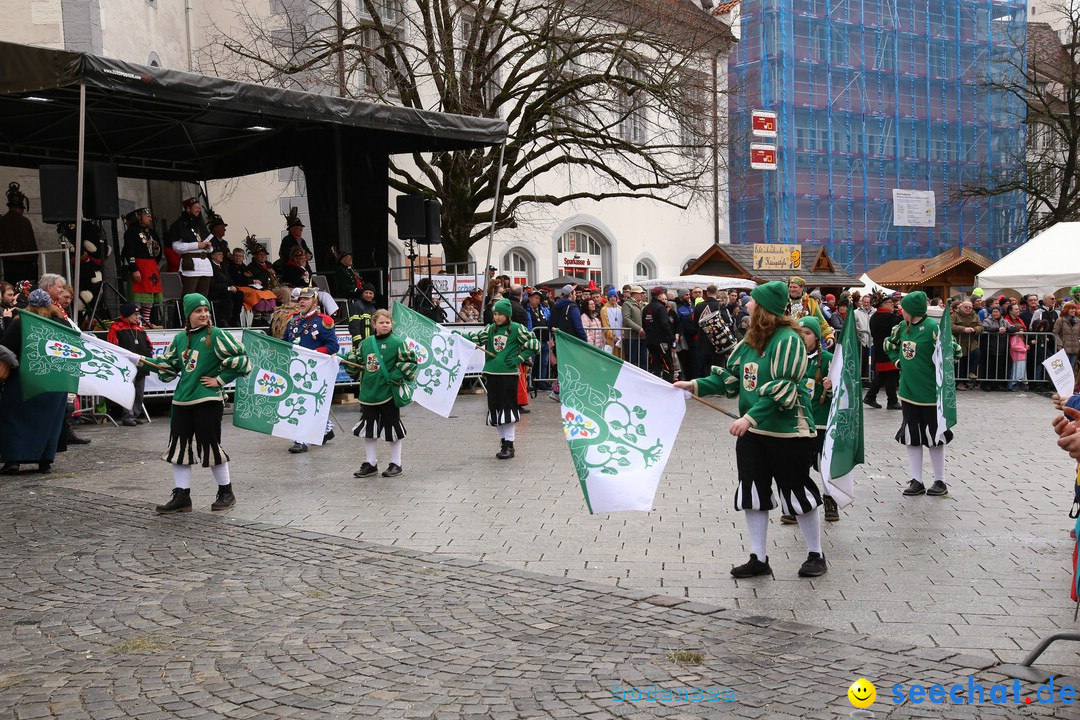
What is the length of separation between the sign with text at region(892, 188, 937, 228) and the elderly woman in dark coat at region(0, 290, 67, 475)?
3887cm

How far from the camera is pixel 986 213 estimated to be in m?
48.1

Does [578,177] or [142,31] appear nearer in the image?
[142,31]

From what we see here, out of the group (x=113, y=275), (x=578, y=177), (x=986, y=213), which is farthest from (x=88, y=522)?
(x=986, y=213)

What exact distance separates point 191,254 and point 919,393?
12.1 m

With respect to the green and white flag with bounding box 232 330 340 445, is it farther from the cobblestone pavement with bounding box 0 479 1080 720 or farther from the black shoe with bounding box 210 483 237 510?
the cobblestone pavement with bounding box 0 479 1080 720

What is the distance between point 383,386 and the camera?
11.0m

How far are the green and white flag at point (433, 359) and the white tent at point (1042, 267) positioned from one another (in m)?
17.6

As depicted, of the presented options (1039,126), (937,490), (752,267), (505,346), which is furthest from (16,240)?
(1039,126)

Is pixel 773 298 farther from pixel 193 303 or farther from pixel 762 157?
pixel 762 157

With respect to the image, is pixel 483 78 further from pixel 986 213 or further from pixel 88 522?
pixel 986 213

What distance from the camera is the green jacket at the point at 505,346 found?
41.2 feet

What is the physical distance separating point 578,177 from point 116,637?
1169 inches

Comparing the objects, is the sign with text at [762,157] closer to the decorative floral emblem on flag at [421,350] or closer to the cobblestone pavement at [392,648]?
the decorative floral emblem on flag at [421,350]

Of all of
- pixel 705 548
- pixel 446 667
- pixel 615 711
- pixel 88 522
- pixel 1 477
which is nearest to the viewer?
pixel 615 711
